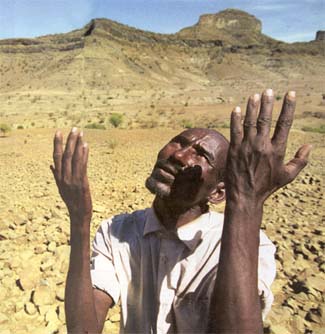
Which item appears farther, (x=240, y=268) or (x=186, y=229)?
(x=186, y=229)

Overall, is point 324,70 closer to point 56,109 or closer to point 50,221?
point 56,109

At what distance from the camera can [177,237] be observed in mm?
1418

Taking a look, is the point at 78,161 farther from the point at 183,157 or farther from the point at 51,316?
the point at 51,316

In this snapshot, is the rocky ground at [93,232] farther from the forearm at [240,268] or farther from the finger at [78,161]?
the finger at [78,161]

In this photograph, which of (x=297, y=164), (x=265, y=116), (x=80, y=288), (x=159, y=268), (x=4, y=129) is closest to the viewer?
(x=265, y=116)

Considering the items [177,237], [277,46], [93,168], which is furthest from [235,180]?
[277,46]

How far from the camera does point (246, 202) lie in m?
1.06

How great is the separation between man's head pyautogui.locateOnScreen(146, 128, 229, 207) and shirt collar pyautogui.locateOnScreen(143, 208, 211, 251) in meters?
0.08

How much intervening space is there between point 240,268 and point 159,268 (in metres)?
0.39

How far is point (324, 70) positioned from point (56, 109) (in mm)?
50295

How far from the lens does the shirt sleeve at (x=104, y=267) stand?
1.39 m

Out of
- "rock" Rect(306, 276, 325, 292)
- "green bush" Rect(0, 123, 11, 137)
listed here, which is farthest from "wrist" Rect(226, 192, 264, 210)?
"green bush" Rect(0, 123, 11, 137)

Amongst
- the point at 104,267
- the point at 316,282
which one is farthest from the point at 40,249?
the point at 104,267

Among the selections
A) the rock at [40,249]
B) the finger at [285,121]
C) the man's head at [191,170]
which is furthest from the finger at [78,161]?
the rock at [40,249]
